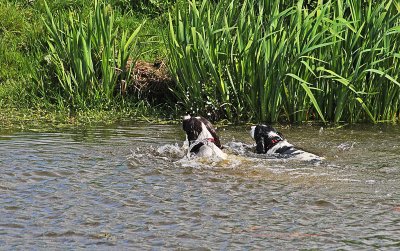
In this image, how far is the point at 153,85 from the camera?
9992mm

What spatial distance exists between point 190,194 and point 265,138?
1.75 meters

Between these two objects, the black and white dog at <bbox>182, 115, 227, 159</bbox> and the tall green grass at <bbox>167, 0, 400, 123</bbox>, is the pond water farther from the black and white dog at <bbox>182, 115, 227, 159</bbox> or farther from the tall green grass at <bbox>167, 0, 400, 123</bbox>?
the tall green grass at <bbox>167, 0, 400, 123</bbox>

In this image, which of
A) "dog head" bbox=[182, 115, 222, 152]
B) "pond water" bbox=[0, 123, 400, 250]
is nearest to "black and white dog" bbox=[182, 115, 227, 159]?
"dog head" bbox=[182, 115, 222, 152]

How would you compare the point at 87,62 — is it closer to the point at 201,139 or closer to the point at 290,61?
the point at 290,61

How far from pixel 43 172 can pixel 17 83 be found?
11.7 feet

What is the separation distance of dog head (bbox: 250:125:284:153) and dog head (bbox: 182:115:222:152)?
0.36m

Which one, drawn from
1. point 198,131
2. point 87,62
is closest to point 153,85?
point 87,62

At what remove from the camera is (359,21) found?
344 inches

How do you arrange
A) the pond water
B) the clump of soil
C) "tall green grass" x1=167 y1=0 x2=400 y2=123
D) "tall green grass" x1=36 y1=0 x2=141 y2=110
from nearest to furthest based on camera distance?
the pond water → "tall green grass" x1=167 y1=0 x2=400 y2=123 → "tall green grass" x1=36 y1=0 x2=141 y2=110 → the clump of soil

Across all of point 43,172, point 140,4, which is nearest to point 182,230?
point 43,172

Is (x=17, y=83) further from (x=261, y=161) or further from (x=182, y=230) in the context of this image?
(x=182, y=230)

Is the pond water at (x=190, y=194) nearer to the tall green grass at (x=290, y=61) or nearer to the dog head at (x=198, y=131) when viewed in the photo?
the dog head at (x=198, y=131)

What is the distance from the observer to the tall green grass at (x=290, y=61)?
859cm

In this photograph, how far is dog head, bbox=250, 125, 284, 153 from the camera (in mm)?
7738
